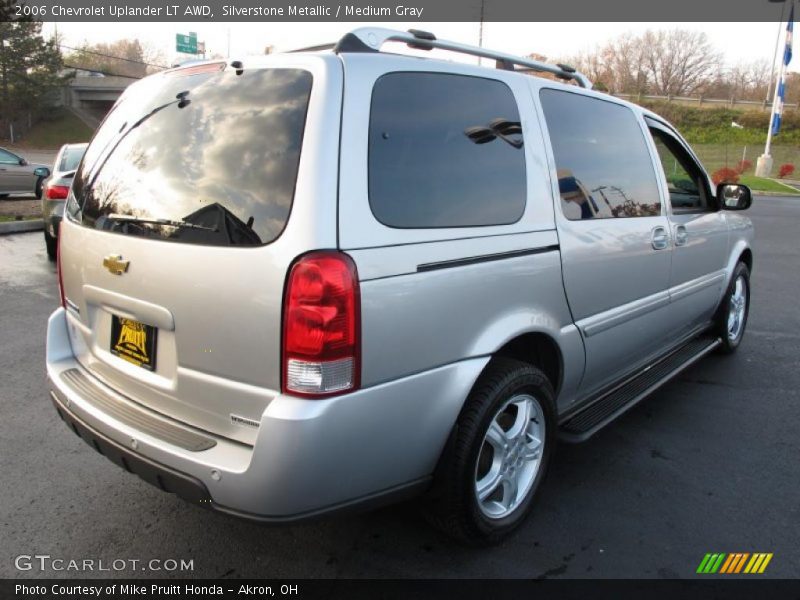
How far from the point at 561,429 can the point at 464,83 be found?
1689mm

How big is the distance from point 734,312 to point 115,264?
4817mm

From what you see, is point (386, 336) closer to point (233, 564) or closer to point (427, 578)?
point (427, 578)

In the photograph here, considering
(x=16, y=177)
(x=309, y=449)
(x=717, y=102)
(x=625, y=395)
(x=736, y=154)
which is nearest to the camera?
(x=309, y=449)

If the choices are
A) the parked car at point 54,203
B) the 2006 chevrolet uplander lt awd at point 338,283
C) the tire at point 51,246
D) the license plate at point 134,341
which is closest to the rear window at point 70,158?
the parked car at point 54,203

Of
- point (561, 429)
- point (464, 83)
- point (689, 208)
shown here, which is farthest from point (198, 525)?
point (689, 208)

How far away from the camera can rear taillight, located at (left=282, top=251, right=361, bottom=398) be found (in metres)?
1.91

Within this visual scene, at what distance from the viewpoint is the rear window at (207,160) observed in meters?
2.02

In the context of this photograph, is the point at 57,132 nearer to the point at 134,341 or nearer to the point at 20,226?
the point at 20,226

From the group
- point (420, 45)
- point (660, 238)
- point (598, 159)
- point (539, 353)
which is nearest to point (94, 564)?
point (539, 353)

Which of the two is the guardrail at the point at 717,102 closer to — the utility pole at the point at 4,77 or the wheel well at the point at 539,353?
the utility pole at the point at 4,77

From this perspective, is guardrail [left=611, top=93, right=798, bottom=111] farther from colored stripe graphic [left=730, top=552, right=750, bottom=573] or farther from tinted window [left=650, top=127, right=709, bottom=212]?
colored stripe graphic [left=730, top=552, right=750, bottom=573]

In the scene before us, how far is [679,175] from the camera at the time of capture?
14.0ft

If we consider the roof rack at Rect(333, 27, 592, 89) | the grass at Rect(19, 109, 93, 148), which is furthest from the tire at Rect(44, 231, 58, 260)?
the grass at Rect(19, 109, 93, 148)

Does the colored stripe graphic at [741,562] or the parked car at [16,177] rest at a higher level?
the parked car at [16,177]
